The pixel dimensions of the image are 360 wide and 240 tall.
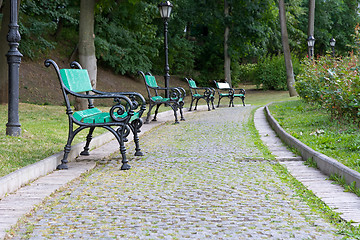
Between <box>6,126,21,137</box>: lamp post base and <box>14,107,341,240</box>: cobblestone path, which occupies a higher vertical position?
<box>6,126,21,137</box>: lamp post base

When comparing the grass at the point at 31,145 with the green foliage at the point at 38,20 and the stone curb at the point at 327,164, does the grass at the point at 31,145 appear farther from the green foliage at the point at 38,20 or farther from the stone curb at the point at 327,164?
the green foliage at the point at 38,20

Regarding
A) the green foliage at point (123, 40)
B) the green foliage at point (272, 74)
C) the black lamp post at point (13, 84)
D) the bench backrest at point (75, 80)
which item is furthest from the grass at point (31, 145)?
the green foliage at point (272, 74)

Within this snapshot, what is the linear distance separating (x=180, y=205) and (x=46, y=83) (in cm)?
2167

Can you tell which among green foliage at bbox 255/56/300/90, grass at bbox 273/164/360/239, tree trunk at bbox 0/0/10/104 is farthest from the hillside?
grass at bbox 273/164/360/239

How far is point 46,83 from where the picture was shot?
81.9ft

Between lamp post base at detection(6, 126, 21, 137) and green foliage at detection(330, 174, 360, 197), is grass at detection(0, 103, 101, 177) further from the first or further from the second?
green foliage at detection(330, 174, 360, 197)

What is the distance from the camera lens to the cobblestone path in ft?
12.1

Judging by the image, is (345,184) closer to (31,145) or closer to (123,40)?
(31,145)

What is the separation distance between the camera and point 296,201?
15.1 feet

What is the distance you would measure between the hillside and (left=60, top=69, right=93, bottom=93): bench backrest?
12.9 m

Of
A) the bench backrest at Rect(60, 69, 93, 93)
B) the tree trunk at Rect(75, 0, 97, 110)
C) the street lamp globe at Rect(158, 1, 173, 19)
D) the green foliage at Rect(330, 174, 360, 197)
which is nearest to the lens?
the green foliage at Rect(330, 174, 360, 197)

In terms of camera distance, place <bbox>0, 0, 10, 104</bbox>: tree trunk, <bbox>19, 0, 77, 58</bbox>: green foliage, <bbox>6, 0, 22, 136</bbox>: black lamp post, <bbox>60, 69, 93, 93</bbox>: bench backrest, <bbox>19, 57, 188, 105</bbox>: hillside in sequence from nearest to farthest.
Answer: <bbox>60, 69, 93, 93</bbox>: bench backrest
<bbox>6, 0, 22, 136</bbox>: black lamp post
<bbox>0, 0, 10, 104</bbox>: tree trunk
<bbox>19, 57, 188, 105</bbox>: hillside
<bbox>19, 0, 77, 58</bbox>: green foliage

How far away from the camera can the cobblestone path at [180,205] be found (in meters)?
3.70

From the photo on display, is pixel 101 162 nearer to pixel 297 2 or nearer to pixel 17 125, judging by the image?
pixel 17 125
